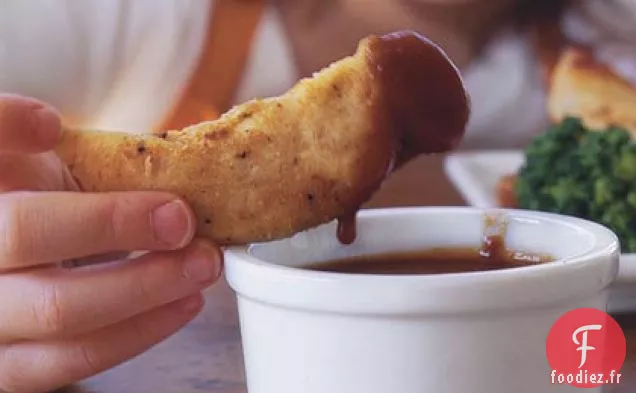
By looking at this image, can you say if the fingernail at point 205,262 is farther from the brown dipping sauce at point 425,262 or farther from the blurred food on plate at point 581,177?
the blurred food on plate at point 581,177

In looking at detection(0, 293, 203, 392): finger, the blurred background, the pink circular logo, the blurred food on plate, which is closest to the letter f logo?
the pink circular logo

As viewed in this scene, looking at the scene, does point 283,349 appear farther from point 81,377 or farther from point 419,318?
point 81,377

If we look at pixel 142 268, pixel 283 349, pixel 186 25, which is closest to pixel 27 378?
pixel 142 268

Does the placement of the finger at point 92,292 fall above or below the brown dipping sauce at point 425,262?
below

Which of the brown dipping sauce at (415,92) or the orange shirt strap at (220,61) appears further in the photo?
the orange shirt strap at (220,61)

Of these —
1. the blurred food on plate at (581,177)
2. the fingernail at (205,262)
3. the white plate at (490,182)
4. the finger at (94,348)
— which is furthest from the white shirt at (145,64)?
the fingernail at (205,262)

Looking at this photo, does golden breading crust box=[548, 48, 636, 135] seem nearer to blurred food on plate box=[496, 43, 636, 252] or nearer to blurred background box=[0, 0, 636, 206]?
blurred background box=[0, 0, 636, 206]
